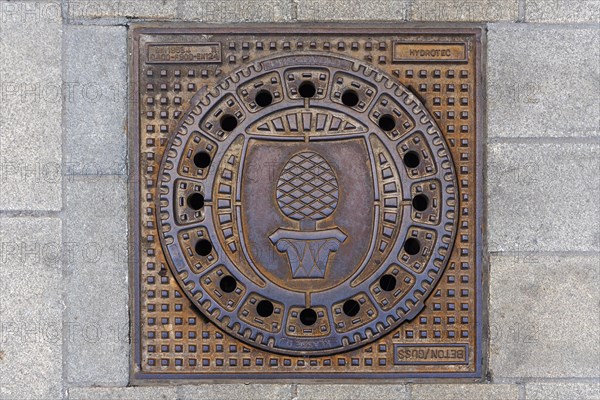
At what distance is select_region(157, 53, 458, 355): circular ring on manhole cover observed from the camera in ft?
8.23

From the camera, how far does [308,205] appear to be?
250cm

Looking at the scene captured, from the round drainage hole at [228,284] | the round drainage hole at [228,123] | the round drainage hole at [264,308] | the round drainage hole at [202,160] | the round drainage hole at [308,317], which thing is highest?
the round drainage hole at [228,123]

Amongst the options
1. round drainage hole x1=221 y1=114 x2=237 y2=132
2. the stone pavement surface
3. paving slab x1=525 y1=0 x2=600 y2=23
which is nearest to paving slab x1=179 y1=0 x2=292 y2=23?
the stone pavement surface

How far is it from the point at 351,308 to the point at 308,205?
607 mm

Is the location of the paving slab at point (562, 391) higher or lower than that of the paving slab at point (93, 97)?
lower

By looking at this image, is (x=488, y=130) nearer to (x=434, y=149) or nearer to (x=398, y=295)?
(x=434, y=149)

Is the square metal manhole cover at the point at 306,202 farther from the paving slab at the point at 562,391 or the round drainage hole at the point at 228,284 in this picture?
the paving slab at the point at 562,391

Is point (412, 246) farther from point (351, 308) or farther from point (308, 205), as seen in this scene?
point (308, 205)

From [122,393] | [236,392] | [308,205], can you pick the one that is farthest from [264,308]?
[122,393]

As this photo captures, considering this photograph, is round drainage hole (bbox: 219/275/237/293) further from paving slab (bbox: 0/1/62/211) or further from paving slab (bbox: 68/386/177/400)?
paving slab (bbox: 0/1/62/211)

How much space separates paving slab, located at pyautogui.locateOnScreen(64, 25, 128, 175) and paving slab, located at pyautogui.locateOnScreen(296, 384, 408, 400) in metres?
1.54

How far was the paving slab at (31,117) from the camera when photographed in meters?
2.53

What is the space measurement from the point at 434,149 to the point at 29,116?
2138 mm

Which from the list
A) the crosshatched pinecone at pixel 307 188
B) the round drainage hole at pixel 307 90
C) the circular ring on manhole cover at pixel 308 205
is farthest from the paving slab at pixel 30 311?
the round drainage hole at pixel 307 90
